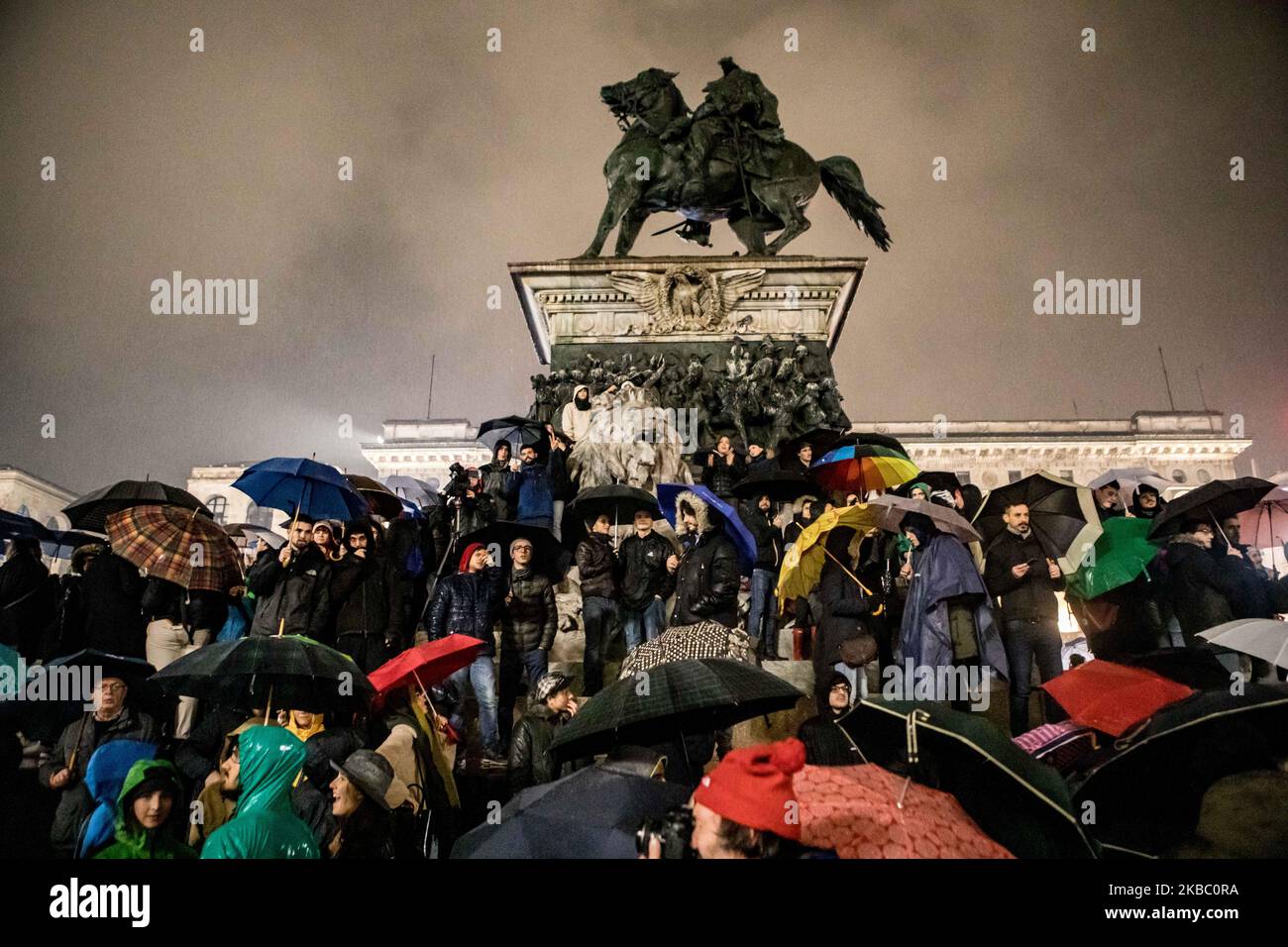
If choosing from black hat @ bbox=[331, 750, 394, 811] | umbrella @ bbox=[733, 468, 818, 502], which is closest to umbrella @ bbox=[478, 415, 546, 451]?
umbrella @ bbox=[733, 468, 818, 502]

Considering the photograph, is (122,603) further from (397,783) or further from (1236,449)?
(1236,449)

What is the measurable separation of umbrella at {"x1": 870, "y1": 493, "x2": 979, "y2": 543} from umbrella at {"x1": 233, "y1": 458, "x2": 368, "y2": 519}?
450cm

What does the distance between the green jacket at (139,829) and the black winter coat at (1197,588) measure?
6557mm

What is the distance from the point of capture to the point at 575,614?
9281mm

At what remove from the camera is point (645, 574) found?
25.8ft

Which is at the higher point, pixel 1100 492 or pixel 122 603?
pixel 1100 492

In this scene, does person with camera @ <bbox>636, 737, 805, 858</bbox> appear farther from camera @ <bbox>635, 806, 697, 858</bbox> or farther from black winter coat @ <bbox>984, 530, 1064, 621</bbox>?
black winter coat @ <bbox>984, 530, 1064, 621</bbox>

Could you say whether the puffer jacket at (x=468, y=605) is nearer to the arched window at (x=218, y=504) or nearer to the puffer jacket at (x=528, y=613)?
the puffer jacket at (x=528, y=613)

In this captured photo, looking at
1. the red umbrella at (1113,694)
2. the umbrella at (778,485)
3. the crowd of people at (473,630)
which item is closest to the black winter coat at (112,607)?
the crowd of people at (473,630)

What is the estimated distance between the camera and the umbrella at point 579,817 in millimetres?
3650

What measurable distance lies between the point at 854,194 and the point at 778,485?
27.4ft

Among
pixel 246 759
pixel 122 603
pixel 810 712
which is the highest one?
pixel 122 603
